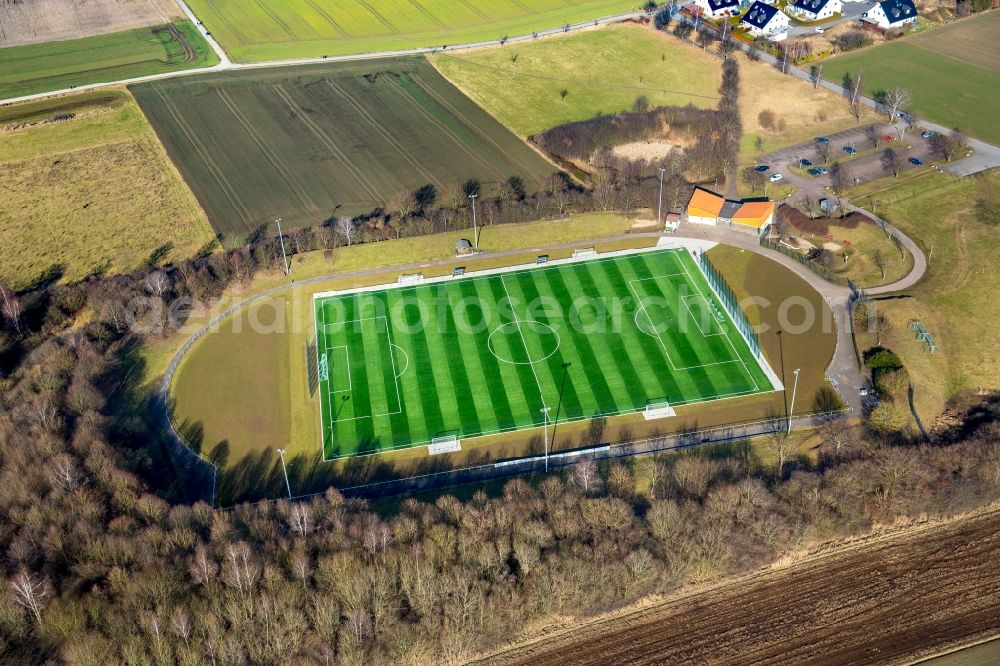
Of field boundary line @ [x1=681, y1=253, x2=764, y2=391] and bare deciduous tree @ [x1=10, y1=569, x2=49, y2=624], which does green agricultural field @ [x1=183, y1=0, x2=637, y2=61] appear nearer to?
field boundary line @ [x1=681, y1=253, x2=764, y2=391]

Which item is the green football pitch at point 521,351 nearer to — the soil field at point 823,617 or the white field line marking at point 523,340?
the white field line marking at point 523,340

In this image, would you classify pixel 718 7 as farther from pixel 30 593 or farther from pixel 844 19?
pixel 30 593

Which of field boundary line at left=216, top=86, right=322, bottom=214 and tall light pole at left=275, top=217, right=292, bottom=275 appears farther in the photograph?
field boundary line at left=216, top=86, right=322, bottom=214

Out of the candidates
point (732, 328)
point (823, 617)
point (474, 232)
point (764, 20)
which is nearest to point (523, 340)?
point (474, 232)

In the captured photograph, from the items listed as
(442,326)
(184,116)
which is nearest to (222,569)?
(442,326)

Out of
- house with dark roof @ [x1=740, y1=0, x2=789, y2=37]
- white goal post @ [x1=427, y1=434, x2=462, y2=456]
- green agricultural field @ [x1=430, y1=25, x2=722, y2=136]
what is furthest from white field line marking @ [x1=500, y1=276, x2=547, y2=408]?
house with dark roof @ [x1=740, y1=0, x2=789, y2=37]

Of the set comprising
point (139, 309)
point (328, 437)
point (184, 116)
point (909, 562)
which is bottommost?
point (909, 562)

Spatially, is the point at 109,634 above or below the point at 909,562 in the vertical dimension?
above

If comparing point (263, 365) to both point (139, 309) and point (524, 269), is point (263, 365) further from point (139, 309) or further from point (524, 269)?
point (524, 269)
